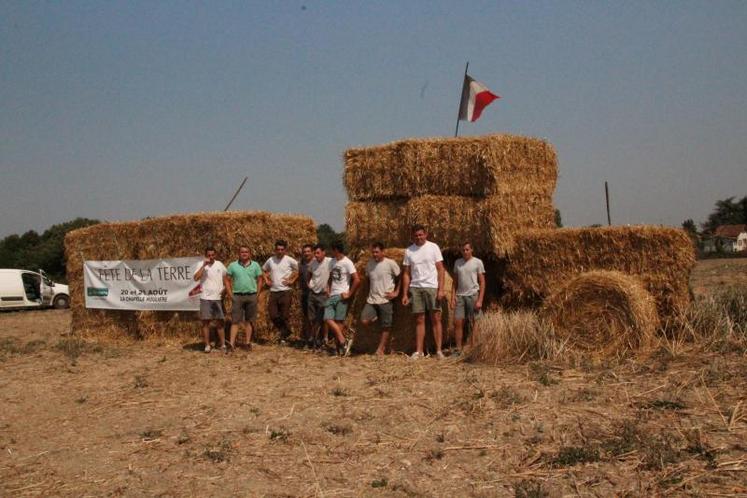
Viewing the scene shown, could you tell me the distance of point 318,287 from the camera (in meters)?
10.6

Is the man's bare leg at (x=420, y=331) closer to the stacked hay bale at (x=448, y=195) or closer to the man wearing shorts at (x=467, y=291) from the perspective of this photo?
the man wearing shorts at (x=467, y=291)

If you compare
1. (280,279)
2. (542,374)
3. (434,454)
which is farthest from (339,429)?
(280,279)

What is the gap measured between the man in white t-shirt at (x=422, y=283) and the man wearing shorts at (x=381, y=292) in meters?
0.31

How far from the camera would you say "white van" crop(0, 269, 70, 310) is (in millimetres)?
23641

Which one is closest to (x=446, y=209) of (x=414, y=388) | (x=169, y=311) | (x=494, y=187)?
(x=494, y=187)

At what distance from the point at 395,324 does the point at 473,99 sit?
4392 millimetres

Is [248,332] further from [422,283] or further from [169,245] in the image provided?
[422,283]

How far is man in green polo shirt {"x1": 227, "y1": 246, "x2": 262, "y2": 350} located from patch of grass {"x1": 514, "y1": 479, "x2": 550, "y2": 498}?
6.92 m

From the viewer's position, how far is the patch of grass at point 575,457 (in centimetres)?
491

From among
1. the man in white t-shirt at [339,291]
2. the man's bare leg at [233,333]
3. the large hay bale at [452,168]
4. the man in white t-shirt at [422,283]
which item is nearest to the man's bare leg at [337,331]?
the man in white t-shirt at [339,291]

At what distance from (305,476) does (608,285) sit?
193 inches

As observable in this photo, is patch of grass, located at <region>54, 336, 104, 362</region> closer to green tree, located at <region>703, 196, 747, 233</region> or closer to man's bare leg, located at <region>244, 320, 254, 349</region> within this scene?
man's bare leg, located at <region>244, 320, 254, 349</region>

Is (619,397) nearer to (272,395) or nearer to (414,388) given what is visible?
(414,388)

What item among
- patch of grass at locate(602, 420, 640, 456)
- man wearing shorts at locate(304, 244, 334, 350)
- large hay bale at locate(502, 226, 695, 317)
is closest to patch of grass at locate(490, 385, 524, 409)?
patch of grass at locate(602, 420, 640, 456)
